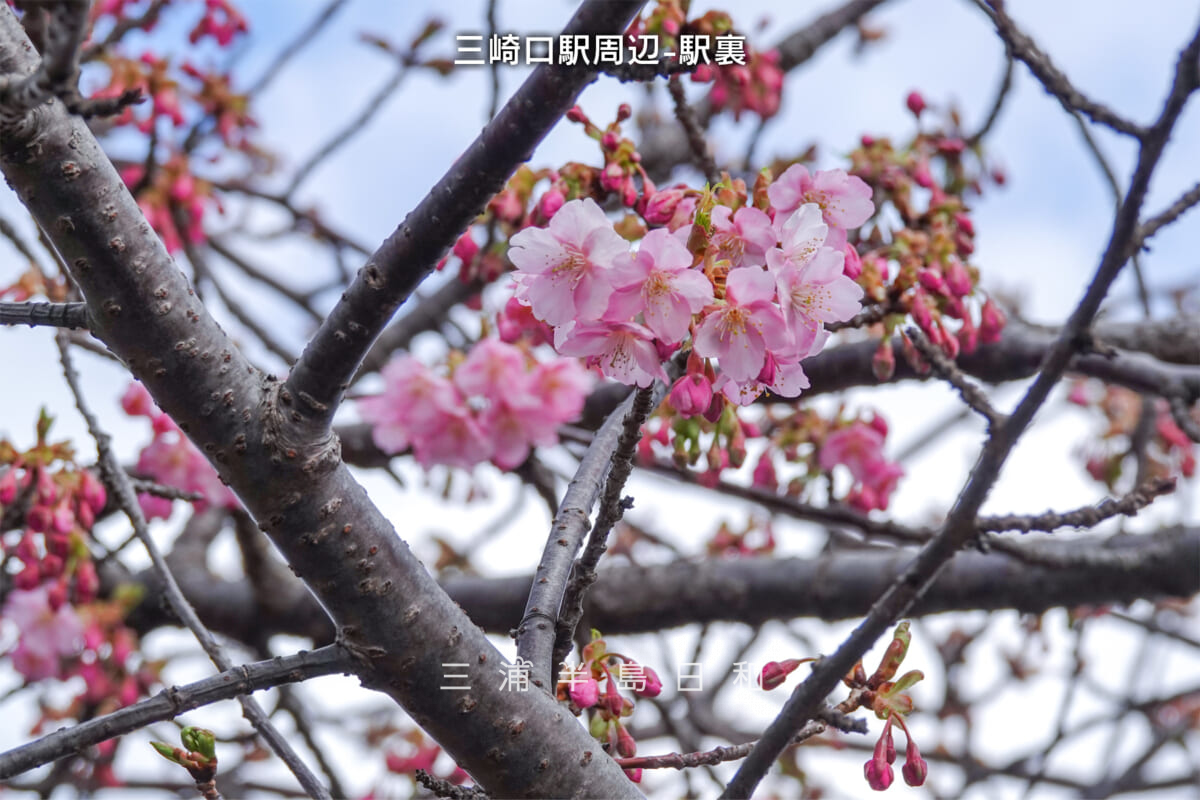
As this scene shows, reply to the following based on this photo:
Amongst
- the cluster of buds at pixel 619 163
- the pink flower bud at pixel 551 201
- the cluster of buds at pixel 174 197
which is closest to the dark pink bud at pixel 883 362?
the cluster of buds at pixel 619 163

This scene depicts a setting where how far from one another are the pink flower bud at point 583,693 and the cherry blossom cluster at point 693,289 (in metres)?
0.43

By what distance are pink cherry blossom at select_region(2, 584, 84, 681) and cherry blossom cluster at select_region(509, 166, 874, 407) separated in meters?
2.77

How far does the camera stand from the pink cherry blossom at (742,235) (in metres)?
1.25

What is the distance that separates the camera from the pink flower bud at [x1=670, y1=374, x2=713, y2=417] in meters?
1.31

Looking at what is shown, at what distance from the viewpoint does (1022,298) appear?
5824 millimetres

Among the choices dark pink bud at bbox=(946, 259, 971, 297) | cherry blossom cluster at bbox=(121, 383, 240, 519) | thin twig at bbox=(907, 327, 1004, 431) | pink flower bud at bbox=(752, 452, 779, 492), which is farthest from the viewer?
cherry blossom cluster at bbox=(121, 383, 240, 519)

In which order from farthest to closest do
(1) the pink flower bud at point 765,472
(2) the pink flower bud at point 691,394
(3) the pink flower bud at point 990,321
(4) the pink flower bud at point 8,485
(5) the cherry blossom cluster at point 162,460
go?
(5) the cherry blossom cluster at point 162,460 → (1) the pink flower bud at point 765,472 → (4) the pink flower bud at point 8,485 → (3) the pink flower bud at point 990,321 → (2) the pink flower bud at point 691,394

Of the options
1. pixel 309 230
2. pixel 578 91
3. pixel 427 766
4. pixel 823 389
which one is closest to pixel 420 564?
pixel 578 91

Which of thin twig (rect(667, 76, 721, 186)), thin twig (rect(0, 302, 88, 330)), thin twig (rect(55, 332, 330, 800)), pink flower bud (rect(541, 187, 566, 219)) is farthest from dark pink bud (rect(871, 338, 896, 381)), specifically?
thin twig (rect(0, 302, 88, 330))

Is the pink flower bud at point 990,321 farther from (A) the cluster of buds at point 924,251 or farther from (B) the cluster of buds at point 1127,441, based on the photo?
(B) the cluster of buds at point 1127,441

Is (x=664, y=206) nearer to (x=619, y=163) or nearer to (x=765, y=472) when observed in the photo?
(x=619, y=163)

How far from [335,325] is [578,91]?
0.38 m

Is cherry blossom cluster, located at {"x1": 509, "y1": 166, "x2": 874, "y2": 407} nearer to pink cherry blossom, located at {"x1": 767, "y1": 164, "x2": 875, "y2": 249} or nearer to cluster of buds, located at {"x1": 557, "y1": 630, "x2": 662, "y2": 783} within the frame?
pink cherry blossom, located at {"x1": 767, "y1": 164, "x2": 875, "y2": 249}

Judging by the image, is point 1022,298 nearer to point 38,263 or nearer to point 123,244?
point 38,263
